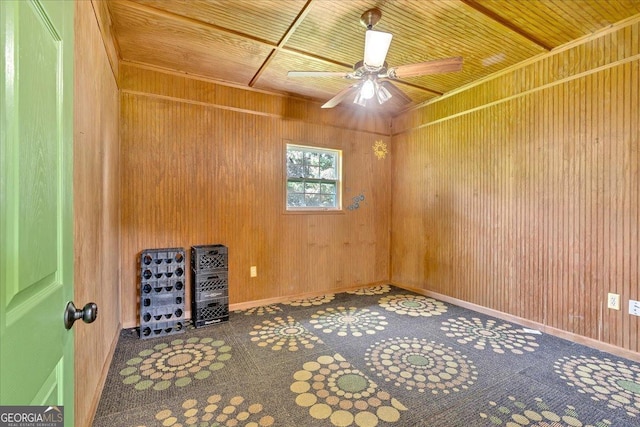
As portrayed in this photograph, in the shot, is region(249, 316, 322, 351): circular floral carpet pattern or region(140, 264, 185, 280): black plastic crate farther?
region(140, 264, 185, 280): black plastic crate

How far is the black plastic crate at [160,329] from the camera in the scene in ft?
8.93

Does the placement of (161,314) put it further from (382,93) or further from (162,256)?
(382,93)

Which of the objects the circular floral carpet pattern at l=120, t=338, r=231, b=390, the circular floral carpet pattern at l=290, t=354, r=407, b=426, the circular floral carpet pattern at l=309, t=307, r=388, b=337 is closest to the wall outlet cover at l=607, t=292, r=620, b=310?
the circular floral carpet pattern at l=309, t=307, r=388, b=337

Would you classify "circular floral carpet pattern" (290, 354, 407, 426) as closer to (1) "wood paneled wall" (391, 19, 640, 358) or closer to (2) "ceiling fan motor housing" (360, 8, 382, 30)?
(1) "wood paneled wall" (391, 19, 640, 358)

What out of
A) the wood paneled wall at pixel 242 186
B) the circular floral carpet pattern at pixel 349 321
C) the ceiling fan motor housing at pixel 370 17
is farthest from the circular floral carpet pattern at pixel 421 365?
the ceiling fan motor housing at pixel 370 17

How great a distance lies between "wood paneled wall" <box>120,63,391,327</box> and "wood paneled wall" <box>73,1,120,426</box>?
0.46m

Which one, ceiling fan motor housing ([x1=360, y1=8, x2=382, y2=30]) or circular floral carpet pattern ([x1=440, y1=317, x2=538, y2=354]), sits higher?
ceiling fan motor housing ([x1=360, y1=8, x2=382, y2=30])

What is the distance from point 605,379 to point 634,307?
731 mm

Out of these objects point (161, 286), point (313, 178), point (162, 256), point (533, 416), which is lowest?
point (533, 416)

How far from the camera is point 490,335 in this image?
2.80 metres

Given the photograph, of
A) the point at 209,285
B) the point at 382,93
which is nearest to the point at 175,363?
the point at 209,285

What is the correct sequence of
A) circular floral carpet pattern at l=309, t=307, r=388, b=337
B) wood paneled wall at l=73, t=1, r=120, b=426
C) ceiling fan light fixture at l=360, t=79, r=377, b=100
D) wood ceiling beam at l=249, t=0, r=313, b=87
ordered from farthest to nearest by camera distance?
circular floral carpet pattern at l=309, t=307, r=388, b=337 < ceiling fan light fixture at l=360, t=79, r=377, b=100 < wood ceiling beam at l=249, t=0, r=313, b=87 < wood paneled wall at l=73, t=1, r=120, b=426

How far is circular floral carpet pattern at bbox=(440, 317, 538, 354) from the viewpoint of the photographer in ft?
8.40

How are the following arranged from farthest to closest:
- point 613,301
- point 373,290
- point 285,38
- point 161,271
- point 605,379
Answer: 1. point 373,290
2. point 161,271
3. point 285,38
4. point 613,301
5. point 605,379
